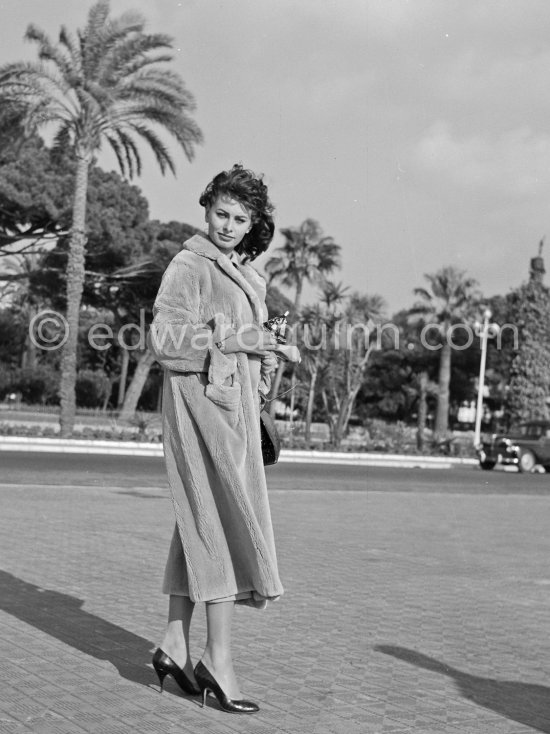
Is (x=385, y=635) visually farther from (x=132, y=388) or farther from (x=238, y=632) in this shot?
(x=132, y=388)

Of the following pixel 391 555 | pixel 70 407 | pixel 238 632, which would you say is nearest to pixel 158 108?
pixel 70 407

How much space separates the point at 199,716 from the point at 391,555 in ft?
17.6

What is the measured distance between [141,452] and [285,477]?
23.0ft

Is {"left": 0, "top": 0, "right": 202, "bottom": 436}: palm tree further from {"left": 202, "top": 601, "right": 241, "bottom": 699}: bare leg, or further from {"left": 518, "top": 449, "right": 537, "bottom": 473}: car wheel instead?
{"left": 202, "top": 601, "right": 241, "bottom": 699}: bare leg

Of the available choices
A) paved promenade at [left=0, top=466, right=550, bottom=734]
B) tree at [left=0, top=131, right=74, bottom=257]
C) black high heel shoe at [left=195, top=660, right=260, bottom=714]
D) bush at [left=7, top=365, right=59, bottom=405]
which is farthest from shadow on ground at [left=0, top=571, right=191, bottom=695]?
bush at [left=7, top=365, right=59, bottom=405]

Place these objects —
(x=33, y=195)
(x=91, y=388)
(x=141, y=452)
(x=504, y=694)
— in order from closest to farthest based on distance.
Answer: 1. (x=504, y=694)
2. (x=141, y=452)
3. (x=33, y=195)
4. (x=91, y=388)

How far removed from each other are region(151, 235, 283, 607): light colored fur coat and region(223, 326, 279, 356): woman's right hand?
3 cm

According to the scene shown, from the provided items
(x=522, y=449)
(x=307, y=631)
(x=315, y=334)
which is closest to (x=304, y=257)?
(x=315, y=334)

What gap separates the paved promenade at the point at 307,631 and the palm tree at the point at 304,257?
123ft

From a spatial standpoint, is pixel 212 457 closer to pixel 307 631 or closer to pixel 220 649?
pixel 220 649

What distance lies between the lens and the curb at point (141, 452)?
2484 centimetres

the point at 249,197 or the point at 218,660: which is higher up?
the point at 249,197

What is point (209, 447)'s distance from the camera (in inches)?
154

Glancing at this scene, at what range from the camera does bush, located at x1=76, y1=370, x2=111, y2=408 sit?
5947 cm
